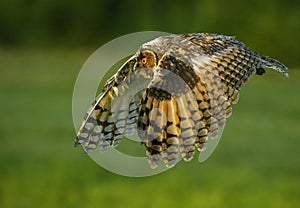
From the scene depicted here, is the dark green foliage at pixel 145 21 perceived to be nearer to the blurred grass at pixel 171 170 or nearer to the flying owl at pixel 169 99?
the blurred grass at pixel 171 170

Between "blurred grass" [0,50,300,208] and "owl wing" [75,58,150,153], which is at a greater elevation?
"owl wing" [75,58,150,153]

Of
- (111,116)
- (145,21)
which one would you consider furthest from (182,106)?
(145,21)

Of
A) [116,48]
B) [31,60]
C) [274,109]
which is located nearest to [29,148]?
[274,109]

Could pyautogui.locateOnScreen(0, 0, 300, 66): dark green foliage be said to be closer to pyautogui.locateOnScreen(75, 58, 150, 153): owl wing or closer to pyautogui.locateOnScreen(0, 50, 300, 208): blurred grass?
pyautogui.locateOnScreen(0, 50, 300, 208): blurred grass

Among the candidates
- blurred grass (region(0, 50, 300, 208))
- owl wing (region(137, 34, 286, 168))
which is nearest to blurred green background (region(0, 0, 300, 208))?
blurred grass (region(0, 50, 300, 208))

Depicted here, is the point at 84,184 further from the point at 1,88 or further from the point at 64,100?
the point at 1,88

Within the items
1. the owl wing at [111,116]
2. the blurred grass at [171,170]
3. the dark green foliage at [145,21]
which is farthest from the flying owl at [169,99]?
the dark green foliage at [145,21]
